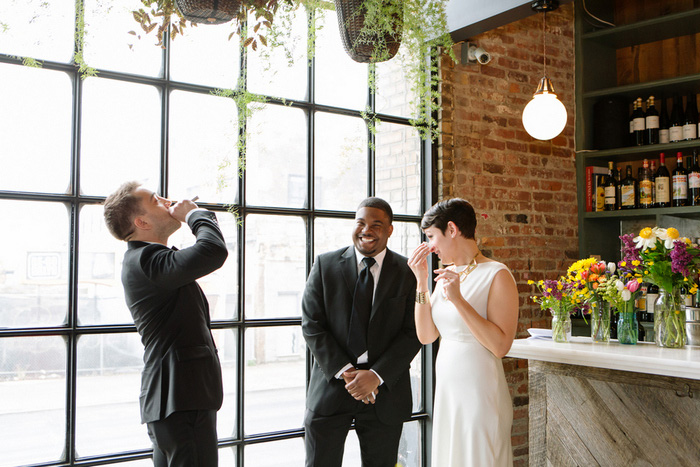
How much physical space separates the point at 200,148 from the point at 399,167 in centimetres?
125

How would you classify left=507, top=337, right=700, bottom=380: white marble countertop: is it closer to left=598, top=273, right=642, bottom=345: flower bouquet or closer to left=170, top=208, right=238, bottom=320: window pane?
left=598, top=273, right=642, bottom=345: flower bouquet

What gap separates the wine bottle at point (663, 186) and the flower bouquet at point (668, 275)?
1608 mm

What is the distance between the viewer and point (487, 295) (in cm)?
244

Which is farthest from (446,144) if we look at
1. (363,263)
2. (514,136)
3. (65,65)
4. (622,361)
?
(65,65)

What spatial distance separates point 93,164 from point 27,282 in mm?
590

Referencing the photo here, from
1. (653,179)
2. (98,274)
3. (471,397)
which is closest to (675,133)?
(653,179)

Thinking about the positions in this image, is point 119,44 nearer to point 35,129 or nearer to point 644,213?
point 35,129

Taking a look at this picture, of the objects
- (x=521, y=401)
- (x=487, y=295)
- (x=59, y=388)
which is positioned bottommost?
(x=521, y=401)

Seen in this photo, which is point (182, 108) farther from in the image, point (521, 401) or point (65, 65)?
point (521, 401)

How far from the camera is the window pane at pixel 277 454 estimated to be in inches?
123

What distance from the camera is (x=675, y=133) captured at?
152 inches

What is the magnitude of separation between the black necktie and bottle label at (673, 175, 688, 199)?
2.16 metres

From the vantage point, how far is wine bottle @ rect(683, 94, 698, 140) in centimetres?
380

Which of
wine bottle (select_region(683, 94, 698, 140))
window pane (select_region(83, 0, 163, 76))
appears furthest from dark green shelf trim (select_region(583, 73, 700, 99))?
window pane (select_region(83, 0, 163, 76))
